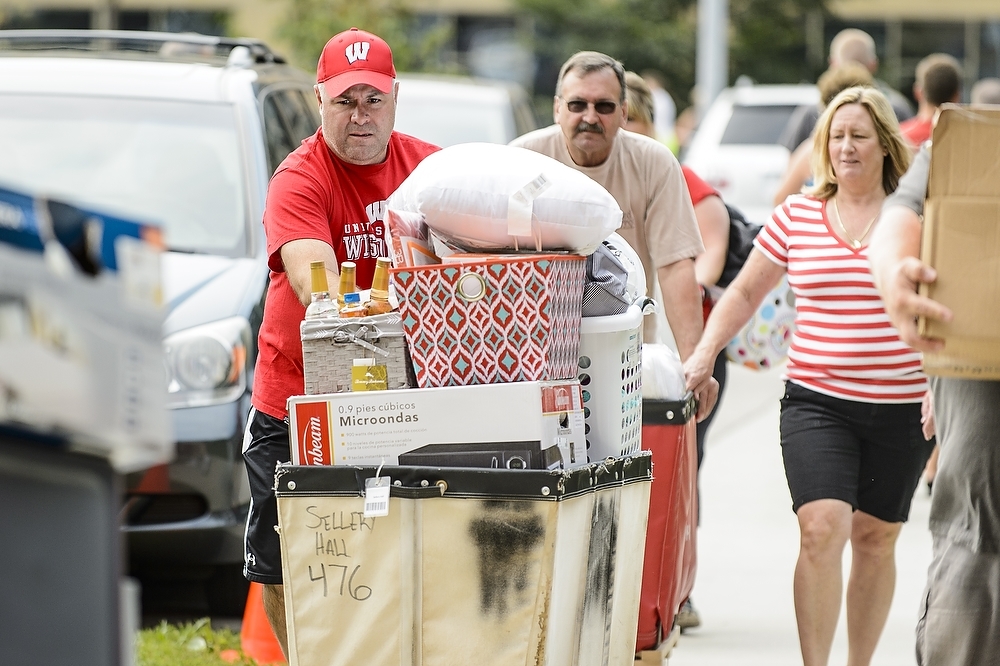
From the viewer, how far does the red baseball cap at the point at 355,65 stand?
3932 mm

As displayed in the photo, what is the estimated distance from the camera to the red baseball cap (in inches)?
155

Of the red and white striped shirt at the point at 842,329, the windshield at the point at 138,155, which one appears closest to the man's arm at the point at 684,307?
the red and white striped shirt at the point at 842,329

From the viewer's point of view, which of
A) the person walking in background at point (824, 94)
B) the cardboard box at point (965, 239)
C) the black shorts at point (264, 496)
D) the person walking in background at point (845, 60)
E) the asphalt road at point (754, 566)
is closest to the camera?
the cardboard box at point (965, 239)

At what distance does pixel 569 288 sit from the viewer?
3420 mm

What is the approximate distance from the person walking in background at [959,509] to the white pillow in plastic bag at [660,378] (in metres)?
0.78

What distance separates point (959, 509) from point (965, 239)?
80 cm

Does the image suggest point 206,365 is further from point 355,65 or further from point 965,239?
point 965,239

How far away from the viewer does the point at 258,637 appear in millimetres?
4934

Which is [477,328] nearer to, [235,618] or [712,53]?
[235,618]

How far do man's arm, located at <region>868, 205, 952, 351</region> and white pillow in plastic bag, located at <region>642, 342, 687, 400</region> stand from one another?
942 mm

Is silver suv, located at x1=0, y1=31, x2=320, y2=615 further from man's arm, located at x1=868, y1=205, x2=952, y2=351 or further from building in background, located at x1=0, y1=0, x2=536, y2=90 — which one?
building in background, located at x1=0, y1=0, x2=536, y2=90

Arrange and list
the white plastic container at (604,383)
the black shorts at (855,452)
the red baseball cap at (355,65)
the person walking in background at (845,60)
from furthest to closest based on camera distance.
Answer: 1. the person walking in background at (845,60)
2. the black shorts at (855,452)
3. the red baseball cap at (355,65)
4. the white plastic container at (604,383)

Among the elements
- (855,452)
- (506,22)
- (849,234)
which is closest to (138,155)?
(849,234)

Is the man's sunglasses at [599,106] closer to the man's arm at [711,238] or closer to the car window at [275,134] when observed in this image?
the man's arm at [711,238]
